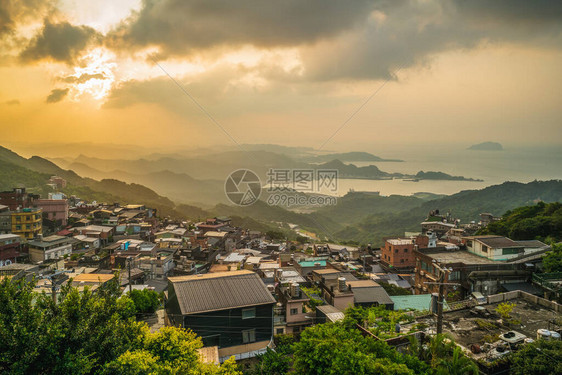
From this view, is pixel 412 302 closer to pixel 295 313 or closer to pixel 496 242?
pixel 295 313

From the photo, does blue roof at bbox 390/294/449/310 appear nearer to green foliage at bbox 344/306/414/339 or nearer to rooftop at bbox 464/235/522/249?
green foliage at bbox 344/306/414/339

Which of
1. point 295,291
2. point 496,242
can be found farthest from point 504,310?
point 496,242

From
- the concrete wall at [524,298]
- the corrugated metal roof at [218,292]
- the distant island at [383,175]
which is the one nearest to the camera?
the concrete wall at [524,298]

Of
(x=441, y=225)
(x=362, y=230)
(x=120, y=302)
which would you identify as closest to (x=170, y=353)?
(x=120, y=302)

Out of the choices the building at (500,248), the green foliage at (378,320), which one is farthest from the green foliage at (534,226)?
the green foliage at (378,320)

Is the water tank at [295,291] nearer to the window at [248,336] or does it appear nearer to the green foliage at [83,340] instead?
the window at [248,336]

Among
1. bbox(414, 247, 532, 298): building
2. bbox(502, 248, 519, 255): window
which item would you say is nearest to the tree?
bbox(414, 247, 532, 298): building
